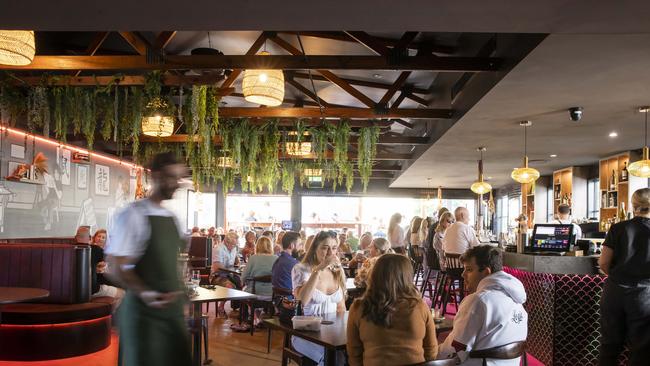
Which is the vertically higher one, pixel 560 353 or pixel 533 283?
pixel 533 283

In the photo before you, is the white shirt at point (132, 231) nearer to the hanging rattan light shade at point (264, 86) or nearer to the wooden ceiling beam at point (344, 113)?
the hanging rattan light shade at point (264, 86)

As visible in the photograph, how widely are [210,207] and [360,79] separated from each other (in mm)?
13239

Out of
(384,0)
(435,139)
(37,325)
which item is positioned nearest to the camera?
(384,0)

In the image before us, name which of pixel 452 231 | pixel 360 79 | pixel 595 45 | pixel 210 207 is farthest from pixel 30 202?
pixel 210 207

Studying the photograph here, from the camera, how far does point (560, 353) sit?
577 centimetres

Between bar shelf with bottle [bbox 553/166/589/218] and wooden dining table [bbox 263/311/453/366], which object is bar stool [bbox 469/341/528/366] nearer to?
wooden dining table [bbox 263/311/453/366]

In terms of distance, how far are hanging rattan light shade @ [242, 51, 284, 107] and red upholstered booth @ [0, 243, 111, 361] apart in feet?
9.16

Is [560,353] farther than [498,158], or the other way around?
[498,158]

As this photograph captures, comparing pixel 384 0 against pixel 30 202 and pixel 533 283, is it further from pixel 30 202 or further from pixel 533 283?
pixel 30 202

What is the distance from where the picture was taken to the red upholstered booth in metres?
6.26

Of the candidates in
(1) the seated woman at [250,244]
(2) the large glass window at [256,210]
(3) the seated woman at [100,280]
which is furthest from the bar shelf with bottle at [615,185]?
(2) the large glass window at [256,210]

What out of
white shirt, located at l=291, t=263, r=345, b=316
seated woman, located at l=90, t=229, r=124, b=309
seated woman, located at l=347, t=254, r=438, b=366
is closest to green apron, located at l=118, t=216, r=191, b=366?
seated woman, located at l=347, t=254, r=438, b=366

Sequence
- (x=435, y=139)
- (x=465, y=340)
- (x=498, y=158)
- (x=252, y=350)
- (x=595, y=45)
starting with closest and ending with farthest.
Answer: (x=465, y=340), (x=595, y=45), (x=252, y=350), (x=435, y=139), (x=498, y=158)

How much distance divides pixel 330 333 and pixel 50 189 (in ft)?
25.1
